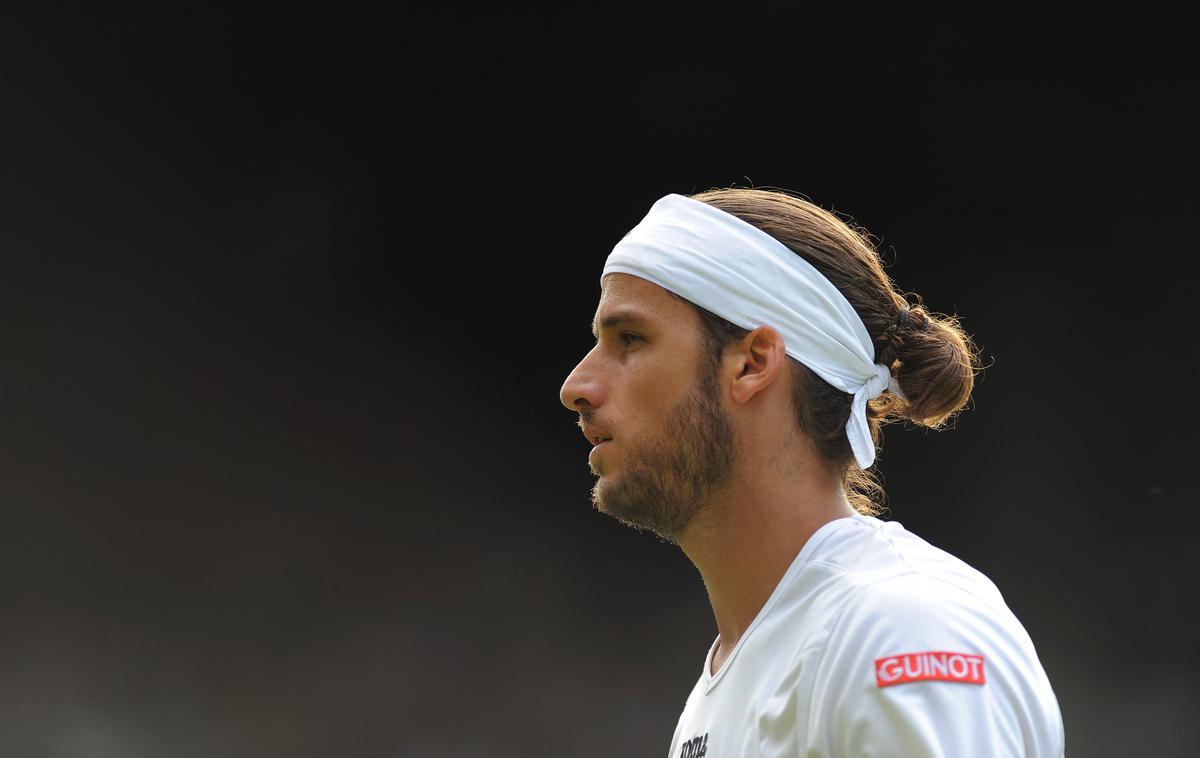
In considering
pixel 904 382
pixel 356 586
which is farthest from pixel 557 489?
pixel 904 382

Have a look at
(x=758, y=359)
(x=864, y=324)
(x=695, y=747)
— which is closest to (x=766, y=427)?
(x=758, y=359)

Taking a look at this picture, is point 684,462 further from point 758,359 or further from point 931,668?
point 931,668

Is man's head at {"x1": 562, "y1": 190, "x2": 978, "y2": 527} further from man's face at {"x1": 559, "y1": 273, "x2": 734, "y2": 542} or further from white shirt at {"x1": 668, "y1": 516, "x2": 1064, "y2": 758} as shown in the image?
white shirt at {"x1": 668, "y1": 516, "x2": 1064, "y2": 758}

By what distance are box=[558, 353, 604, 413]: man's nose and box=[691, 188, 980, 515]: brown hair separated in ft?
0.51

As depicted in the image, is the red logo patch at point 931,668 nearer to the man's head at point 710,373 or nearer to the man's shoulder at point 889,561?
the man's shoulder at point 889,561

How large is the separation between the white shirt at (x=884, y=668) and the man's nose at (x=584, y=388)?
34 cm

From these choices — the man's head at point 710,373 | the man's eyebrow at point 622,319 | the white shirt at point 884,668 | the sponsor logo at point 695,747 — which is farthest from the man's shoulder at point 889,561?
the man's eyebrow at point 622,319

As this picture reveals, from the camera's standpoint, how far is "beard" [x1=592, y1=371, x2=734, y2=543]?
5.17 ft

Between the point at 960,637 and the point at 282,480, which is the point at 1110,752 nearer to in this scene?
the point at 282,480

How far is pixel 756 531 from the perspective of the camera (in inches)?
62.4

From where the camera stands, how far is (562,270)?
4660mm

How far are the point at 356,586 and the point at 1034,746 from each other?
11.6 feet

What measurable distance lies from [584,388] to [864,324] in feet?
1.33

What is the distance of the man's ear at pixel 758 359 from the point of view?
62.9 inches
